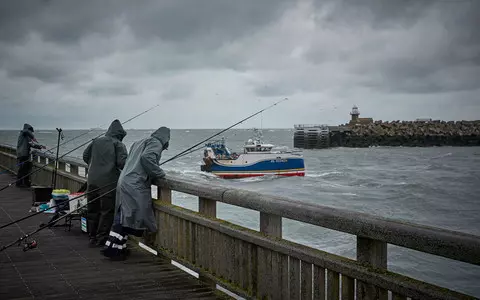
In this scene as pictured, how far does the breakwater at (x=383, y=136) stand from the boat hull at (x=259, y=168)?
66527 millimetres

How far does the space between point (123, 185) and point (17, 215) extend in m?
5.28

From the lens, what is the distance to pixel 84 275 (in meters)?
6.18

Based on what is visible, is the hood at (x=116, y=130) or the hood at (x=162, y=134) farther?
the hood at (x=116, y=130)

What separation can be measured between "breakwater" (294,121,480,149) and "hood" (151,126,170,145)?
124 m

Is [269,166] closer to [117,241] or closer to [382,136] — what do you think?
[117,241]

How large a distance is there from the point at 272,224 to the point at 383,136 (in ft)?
433

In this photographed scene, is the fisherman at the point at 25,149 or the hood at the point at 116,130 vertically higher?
the hood at the point at 116,130

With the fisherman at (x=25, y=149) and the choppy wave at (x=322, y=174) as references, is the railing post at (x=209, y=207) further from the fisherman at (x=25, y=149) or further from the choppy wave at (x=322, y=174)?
the choppy wave at (x=322, y=174)

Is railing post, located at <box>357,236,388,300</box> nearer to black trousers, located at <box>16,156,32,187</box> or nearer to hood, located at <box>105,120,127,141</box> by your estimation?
hood, located at <box>105,120,127,141</box>

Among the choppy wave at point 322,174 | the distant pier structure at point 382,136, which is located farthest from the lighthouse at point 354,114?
the choppy wave at point 322,174

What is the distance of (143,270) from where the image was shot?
6387 mm

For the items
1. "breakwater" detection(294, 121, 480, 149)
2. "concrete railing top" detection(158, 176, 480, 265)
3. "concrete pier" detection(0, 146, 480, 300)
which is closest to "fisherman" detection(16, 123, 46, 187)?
"concrete pier" detection(0, 146, 480, 300)

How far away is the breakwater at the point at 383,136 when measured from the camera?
132 metres

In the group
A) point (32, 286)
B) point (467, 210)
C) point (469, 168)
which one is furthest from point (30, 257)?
point (469, 168)
